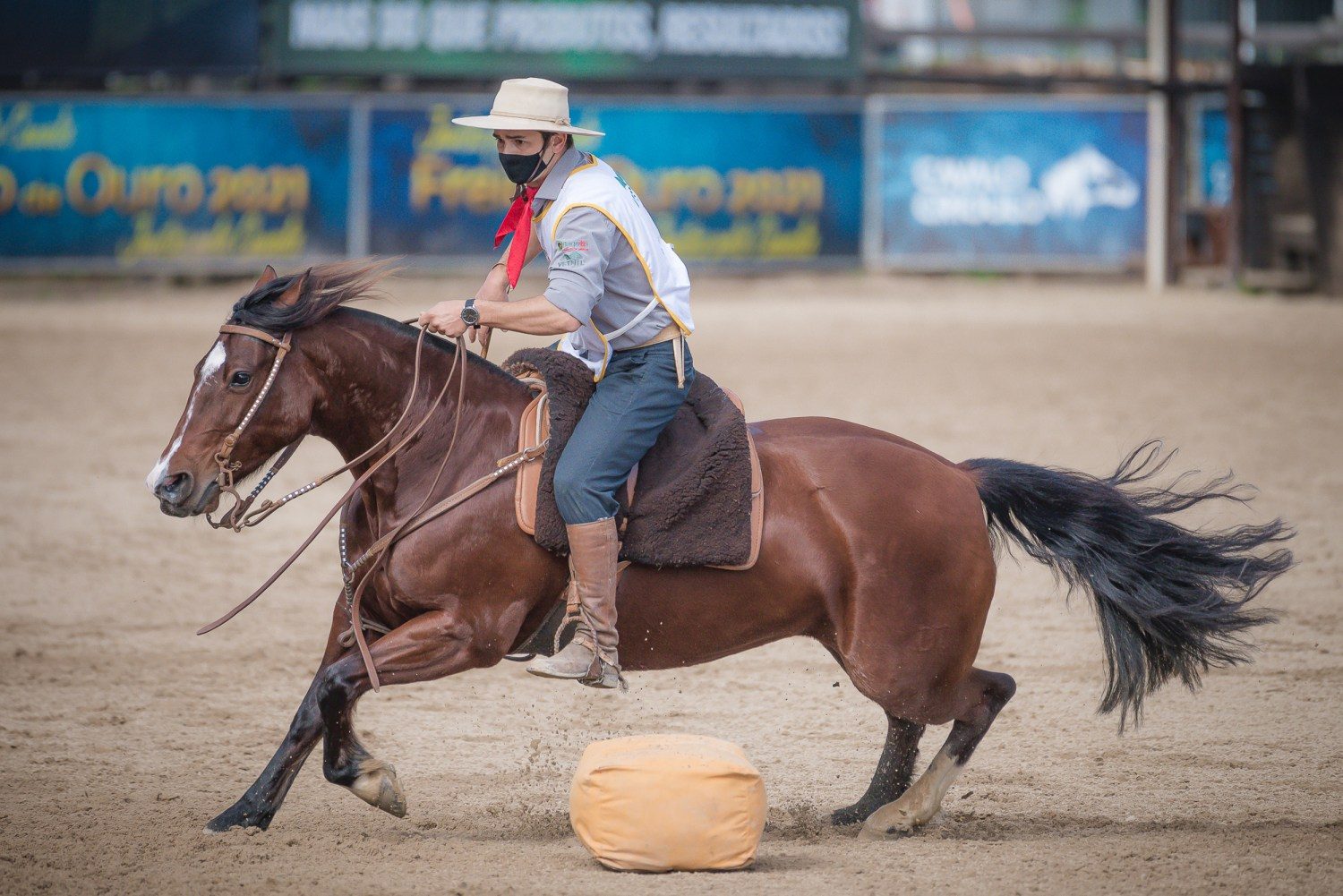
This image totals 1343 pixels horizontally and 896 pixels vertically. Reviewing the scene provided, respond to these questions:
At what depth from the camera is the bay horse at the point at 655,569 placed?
4.54 m

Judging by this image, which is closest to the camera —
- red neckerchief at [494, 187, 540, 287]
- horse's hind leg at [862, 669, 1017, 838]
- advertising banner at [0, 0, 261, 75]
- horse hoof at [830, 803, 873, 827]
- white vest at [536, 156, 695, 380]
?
white vest at [536, 156, 695, 380]

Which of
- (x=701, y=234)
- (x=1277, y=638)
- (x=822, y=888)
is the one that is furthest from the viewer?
(x=701, y=234)

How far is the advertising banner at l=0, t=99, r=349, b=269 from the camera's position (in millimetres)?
19219

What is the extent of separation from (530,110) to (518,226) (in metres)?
0.39

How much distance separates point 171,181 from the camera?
19.4m

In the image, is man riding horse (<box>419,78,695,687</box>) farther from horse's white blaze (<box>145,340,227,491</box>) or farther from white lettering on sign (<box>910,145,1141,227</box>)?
white lettering on sign (<box>910,145,1141,227</box>)

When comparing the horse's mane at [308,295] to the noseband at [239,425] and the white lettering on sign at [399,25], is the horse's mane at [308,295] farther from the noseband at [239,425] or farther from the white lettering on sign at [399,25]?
the white lettering on sign at [399,25]

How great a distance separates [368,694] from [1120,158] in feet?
55.3

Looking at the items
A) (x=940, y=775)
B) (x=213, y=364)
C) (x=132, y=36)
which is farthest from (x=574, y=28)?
(x=940, y=775)

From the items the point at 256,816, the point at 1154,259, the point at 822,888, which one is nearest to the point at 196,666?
the point at 256,816

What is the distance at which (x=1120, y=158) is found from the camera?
816 inches

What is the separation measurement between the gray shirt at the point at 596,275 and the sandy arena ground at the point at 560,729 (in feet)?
5.34

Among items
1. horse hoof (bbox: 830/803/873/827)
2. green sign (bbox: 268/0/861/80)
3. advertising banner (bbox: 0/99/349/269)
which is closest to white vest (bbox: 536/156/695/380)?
horse hoof (bbox: 830/803/873/827)

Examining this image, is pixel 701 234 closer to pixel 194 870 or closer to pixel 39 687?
pixel 39 687
